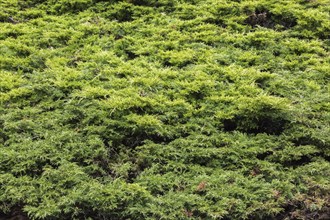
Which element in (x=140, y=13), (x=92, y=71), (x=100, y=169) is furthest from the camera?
(x=140, y=13)

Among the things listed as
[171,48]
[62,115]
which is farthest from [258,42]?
[62,115]

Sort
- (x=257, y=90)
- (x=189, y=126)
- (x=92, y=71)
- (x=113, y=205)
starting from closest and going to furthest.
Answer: (x=113, y=205)
(x=189, y=126)
(x=257, y=90)
(x=92, y=71)

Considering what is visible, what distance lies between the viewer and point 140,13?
29.0 ft

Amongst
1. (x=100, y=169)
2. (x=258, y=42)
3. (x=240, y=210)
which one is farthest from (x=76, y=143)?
(x=258, y=42)

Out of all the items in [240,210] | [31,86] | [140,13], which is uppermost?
[140,13]

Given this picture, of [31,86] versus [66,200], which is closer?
[66,200]

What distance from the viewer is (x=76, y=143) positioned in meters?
5.28

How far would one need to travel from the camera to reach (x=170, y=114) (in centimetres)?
580

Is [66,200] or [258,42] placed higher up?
[258,42]

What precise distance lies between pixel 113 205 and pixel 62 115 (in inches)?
76.2

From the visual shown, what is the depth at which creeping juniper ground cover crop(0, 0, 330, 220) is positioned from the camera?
15.0ft

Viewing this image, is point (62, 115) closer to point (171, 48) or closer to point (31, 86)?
point (31, 86)

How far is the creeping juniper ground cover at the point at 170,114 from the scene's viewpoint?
15.0 ft

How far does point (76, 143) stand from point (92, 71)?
1.90 meters
